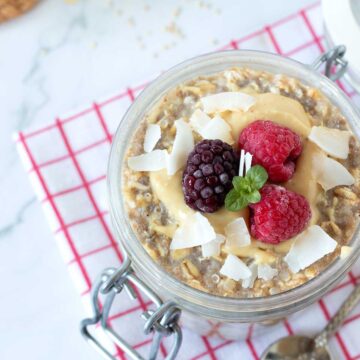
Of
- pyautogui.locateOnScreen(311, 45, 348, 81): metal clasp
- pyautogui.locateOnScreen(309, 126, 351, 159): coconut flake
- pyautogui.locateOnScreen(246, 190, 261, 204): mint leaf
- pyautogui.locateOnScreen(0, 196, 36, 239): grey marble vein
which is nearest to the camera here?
pyautogui.locateOnScreen(246, 190, 261, 204): mint leaf

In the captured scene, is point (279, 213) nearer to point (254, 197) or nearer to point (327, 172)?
point (254, 197)

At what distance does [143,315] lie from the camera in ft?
4.29

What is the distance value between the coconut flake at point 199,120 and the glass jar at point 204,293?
0.36ft

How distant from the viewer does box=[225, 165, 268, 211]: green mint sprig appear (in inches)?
45.6

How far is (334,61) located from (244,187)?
49cm

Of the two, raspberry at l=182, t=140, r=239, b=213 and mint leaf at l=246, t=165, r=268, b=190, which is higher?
raspberry at l=182, t=140, r=239, b=213

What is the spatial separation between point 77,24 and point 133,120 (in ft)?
1.77

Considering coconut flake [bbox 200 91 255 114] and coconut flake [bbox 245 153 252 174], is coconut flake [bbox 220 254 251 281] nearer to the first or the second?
coconut flake [bbox 245 153 252 174]

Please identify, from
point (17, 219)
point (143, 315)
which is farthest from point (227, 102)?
point (17, 219)

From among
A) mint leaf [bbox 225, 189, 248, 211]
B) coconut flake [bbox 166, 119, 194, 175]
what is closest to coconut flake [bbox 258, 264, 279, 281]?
mint leaf [bbox 225, 189, 248, 211]

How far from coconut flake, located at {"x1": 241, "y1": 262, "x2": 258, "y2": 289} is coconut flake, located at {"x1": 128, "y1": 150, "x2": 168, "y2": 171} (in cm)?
22

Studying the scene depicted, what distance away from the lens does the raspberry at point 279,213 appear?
1.16 metres

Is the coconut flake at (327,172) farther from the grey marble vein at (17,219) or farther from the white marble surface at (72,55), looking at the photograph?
the grey marble vein at (17,219)

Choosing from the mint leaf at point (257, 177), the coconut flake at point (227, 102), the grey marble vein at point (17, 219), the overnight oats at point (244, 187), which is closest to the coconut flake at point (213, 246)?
the overnight oats at point (244, 187)
